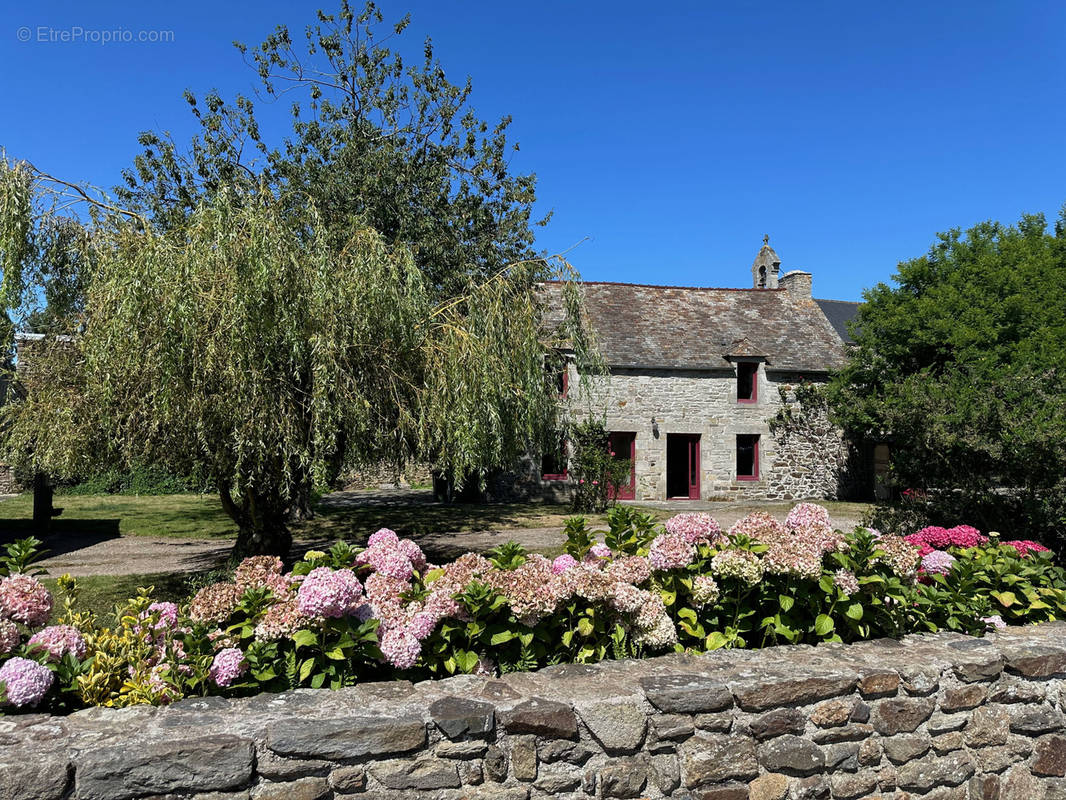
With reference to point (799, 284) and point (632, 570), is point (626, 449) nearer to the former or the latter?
point (799, 284)

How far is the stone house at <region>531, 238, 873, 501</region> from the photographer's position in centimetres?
2102

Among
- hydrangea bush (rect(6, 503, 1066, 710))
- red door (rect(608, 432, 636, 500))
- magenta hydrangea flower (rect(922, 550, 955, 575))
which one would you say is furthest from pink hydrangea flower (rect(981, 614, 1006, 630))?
red door (rect(608, 432, 636, 500))

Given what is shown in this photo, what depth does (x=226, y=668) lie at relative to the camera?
2705 mm

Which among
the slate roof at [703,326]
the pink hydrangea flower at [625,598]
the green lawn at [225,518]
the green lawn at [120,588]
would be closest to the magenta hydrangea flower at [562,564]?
the pink hydrangea flower at [625,598]

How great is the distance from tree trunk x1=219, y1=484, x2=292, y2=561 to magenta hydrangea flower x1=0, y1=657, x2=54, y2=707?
6057mm

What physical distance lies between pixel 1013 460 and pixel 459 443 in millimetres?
6452

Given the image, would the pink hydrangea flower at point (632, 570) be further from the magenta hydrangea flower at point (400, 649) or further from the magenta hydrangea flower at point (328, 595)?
the magenta hydrangea flower at point (328, 595)

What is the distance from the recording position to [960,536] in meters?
4.92

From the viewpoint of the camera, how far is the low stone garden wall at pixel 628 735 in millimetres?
2305

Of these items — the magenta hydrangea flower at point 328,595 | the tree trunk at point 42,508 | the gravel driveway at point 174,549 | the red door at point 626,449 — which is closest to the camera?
the magenta hydrangea flower at point 328,595

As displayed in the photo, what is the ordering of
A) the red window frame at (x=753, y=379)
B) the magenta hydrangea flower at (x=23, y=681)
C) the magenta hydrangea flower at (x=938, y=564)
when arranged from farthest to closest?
the red window frame at (x=753, y=379)
the magenta hydrangea flower at (x=938, y=564)
the magenta hydrangea flower at (x=23, y=681)

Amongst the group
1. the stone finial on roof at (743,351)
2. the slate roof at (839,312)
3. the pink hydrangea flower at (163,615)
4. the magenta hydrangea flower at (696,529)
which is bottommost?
the pink hydrangea flower at (163,615)

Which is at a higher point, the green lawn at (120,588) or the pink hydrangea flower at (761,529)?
the pink hydrangea flower at (761,529)

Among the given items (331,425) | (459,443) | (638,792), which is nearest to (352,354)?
(331,425)
